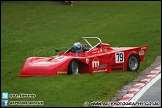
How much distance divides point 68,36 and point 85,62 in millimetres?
11498

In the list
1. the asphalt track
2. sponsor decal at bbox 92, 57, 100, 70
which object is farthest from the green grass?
the asphalt track

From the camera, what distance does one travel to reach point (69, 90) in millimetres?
12453

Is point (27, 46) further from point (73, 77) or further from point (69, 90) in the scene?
point (69, 90)

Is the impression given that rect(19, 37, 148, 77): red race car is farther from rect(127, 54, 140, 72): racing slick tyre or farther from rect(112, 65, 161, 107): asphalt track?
rect(112, 65, 161, 107): asphalt track

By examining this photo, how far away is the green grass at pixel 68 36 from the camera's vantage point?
12.5 meters

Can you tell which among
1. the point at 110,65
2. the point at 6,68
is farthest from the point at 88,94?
the point at 6,68

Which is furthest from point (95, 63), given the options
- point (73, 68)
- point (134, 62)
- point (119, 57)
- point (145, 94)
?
point (145, 94)

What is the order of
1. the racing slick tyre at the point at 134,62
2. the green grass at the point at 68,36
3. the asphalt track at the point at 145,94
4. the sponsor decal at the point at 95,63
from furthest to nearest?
the racing slick tyre at the point at 134,62
the sponsor decal at the point at 95,63
the green grass at the point at 68,36
the asphalt track at the point at 145,94

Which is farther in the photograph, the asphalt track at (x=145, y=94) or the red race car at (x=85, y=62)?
the red race car at (x=85, y=62)

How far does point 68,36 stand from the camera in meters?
26.1

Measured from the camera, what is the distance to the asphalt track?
36.8 ft

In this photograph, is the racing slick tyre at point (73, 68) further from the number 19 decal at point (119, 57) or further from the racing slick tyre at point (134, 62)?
the racing slick tyre at point (134, 62)

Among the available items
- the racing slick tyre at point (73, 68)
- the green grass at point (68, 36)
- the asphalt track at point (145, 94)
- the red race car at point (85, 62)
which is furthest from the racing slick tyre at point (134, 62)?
the racing slick tyre at point (73, 68)

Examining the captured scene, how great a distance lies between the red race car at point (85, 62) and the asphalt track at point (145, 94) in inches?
39.5
